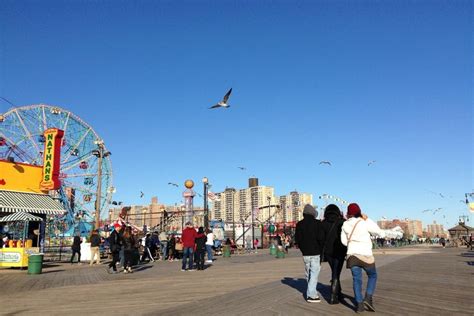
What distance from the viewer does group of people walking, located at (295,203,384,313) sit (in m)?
6.79

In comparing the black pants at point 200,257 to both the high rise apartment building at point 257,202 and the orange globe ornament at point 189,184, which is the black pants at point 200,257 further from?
the high rise apartment building at point 257,202

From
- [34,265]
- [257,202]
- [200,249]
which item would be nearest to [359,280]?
[200,249]

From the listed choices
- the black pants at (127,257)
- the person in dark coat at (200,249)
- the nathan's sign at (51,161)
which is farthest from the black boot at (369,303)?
the nathan's sign at (51,161)

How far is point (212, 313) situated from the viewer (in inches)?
265

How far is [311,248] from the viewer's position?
301 inches

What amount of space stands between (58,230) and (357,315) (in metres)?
62.5

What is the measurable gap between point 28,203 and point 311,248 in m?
17.9

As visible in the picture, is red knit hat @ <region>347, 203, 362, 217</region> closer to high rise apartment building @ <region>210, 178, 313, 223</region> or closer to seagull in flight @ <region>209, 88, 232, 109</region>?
seagull in flight @ <region>209, 88, 232, 109</region>

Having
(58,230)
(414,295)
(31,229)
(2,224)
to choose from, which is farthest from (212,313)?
(58,230)

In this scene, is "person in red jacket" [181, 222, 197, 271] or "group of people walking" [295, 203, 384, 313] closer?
"group of people walking" [295, 203, 384, 313]

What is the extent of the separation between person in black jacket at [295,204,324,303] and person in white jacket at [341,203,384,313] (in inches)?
27.3

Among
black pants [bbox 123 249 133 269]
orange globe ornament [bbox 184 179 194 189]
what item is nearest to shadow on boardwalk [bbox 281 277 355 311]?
black pants [bbox 123 249 133 269]

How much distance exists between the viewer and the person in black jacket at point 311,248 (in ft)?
25.0

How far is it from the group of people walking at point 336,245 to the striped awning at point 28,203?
1662 cm
